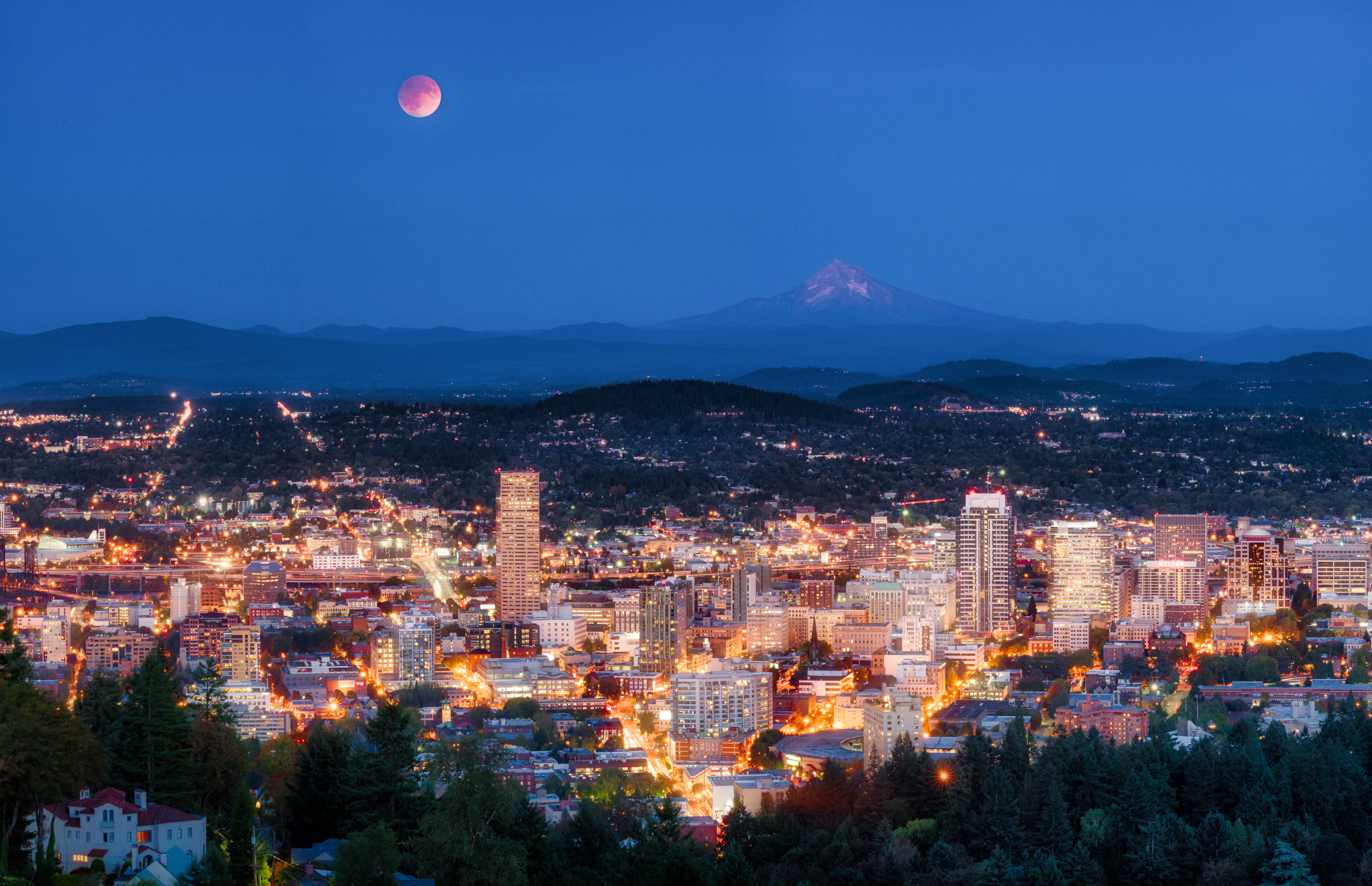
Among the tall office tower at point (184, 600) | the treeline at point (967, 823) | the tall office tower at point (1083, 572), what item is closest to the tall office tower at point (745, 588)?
the tall office tower at point (1083, 572)

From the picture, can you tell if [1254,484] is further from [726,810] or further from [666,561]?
[726,810]

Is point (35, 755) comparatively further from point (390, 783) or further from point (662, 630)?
point (662, 630)

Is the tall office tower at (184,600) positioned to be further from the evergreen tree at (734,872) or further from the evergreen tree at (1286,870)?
the evergreen tree at (1286,870)

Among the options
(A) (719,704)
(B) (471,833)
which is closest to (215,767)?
(B) (471,833)

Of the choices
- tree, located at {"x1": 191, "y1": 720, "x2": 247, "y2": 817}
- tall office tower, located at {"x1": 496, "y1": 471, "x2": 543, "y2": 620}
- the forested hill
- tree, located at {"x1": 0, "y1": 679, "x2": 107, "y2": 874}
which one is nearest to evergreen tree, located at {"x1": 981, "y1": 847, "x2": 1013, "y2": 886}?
tree, located at {"x1": 191, "y1": 720, "x2": 247, "y2": 817}

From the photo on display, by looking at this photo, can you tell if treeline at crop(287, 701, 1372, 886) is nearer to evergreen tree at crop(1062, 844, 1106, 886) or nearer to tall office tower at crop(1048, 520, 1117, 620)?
evergreen tree at crop(1062, 844, 1106, 886)
